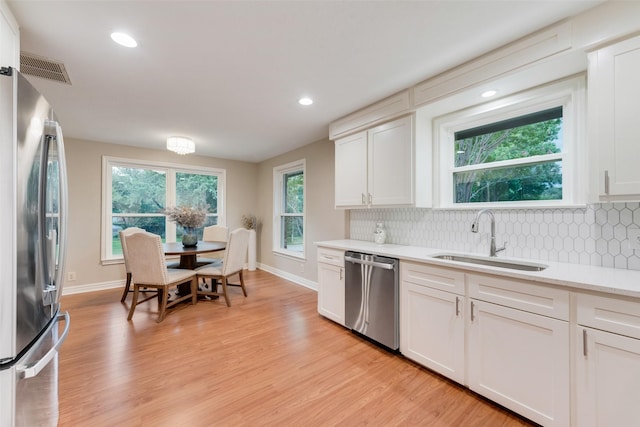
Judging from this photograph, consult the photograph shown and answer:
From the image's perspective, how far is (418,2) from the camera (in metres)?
1.48

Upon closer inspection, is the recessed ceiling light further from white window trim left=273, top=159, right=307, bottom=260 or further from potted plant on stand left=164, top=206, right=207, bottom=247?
white window trim left=273, top=159, right=307, bottom=260

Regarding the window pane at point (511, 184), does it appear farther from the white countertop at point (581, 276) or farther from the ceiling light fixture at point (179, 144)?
the ceiling light fixture at point (179, 144)

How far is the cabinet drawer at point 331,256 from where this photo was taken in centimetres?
290

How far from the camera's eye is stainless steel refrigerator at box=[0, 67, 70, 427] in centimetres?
111

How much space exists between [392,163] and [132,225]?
461 cm

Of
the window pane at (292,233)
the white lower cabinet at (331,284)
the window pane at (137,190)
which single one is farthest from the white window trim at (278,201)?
the window pane at (137,190)

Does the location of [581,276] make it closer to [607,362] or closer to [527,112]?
[607,362]

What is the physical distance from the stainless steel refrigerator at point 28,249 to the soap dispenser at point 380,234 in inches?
106

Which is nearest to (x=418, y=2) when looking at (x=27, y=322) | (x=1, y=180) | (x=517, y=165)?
(x=517, y=165)

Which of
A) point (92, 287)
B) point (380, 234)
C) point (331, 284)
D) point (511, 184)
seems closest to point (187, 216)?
point (92, 287)

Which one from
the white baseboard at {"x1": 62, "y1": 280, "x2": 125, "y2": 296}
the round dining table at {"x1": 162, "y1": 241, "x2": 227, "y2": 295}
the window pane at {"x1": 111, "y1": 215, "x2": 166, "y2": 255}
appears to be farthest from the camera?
the window pane at {"x1": 111, "y1": 215, "x2": 166, "y2": 255}

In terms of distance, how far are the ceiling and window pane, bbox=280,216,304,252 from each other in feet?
7.59

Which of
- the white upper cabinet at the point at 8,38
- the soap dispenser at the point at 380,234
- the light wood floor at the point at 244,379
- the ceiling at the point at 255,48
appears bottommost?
the light wood floor at the point at 244,379

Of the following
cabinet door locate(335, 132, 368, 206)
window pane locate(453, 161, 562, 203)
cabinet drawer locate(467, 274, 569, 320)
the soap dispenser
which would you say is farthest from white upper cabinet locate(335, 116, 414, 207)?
cabinet drawer locate(467, 274, 569, 320)
